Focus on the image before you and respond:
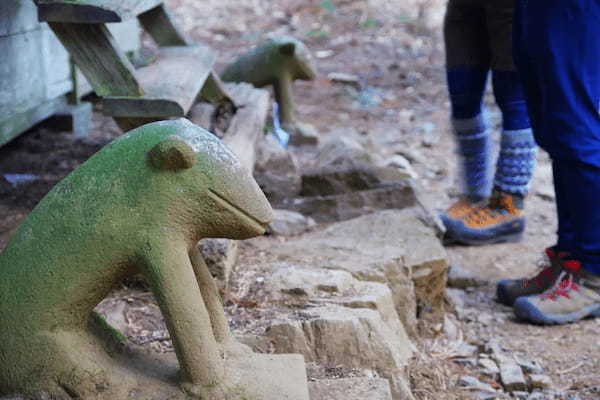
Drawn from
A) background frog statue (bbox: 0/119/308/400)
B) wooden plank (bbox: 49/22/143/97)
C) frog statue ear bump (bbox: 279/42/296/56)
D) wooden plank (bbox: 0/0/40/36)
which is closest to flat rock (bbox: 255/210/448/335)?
wooden plank (bbox: 49/22/143/97)

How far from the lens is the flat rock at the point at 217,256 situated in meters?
2.43

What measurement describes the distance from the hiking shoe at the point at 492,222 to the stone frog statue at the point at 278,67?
1.46m

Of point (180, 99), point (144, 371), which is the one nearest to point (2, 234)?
point (180, 99)

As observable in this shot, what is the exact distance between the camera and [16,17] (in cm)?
317

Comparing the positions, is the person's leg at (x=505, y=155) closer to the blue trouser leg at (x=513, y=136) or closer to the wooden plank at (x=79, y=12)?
the blue trouser leg at (x=513, y=136)

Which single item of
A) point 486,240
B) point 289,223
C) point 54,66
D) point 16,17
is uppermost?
point 16,17

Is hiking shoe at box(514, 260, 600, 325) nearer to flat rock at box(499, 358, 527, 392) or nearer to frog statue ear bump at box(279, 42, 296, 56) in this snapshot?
flat rock at box(499, 358, 527, 392)

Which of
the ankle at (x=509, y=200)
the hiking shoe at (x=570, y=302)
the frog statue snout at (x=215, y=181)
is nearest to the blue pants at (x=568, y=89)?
the hiking shoe at (x=570, y=302)

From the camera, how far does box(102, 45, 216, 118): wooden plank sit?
2.64 meters

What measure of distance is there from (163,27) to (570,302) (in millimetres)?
2235

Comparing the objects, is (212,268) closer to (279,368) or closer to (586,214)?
(279,368)

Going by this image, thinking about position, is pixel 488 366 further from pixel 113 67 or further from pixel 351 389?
pixel 113 67

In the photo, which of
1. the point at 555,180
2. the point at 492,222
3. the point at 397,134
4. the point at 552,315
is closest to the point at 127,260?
the point at 555,180

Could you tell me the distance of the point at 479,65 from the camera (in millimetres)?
3734
